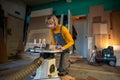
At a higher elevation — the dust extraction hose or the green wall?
the green wall

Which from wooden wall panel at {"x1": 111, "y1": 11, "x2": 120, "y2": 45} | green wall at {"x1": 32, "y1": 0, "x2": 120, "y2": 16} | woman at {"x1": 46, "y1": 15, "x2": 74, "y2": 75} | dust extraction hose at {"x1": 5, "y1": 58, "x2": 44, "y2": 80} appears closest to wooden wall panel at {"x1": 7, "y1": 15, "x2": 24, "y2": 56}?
green wall at {"x1": 32, "y1": 0, "x2": 120, "y2": 16}

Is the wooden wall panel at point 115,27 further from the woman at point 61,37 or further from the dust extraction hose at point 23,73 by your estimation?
the dust extraction hose at point 23,73

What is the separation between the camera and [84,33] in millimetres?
5520

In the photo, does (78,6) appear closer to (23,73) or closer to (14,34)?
(14,34)

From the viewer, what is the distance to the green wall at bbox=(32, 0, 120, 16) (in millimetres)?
4590

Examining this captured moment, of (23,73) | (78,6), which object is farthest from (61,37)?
(78,6)

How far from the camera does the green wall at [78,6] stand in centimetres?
459

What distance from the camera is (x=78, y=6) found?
5.23 meters

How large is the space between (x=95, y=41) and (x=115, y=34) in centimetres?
75

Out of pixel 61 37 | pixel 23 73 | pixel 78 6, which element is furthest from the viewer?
pixel 78 6

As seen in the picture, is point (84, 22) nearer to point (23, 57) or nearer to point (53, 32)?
point (23, 57)

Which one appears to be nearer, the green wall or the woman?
the woman

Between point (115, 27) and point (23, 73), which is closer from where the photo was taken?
point (23, 73)

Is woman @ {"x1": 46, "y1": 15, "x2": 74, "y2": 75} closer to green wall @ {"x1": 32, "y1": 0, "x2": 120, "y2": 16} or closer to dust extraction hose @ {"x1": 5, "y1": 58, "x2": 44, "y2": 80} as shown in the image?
dust extraction hose @ {"x1": 5, "y1": 58, "x2": 44, "y2": 80}
